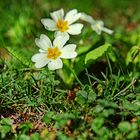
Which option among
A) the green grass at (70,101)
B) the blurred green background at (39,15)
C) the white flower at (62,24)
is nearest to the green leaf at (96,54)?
the green grass at (70,101)

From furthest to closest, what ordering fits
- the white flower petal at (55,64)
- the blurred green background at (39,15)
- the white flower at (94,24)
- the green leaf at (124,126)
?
the blurred green background at (39,15) → the white flower at (94,24) → the white flower petal at (55,64) → the green leaf at (124,126)

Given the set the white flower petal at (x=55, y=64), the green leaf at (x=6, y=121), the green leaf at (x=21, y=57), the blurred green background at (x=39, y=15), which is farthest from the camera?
the blurred green background at (x=39, y=15)

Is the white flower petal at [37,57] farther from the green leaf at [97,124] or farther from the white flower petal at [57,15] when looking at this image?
the green leaf at [97,124]

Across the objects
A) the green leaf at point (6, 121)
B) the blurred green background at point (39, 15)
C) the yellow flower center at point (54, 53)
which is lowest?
the green leaf at point (6, 121)

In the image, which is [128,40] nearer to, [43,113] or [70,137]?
[43,113]

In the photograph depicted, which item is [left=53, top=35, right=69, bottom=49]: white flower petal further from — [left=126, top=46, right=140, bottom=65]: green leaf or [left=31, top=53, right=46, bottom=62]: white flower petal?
[left=126, top=46, right=140, bottom=65]: green leaf

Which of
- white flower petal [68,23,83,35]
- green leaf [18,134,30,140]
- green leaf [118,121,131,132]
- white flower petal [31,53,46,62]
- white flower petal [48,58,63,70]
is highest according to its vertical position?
white flower petal [68,23,83,35]

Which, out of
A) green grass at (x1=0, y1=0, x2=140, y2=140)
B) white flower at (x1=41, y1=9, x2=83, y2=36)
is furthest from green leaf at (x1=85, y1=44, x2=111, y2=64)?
white flower at (x1=41, y1=9, x2=83, y2=36)

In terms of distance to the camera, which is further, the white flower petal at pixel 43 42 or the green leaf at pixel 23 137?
the white flower petal at pixel 43 42

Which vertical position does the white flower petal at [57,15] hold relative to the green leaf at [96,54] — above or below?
above

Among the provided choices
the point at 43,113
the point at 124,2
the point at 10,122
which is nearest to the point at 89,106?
the point at 43,113
